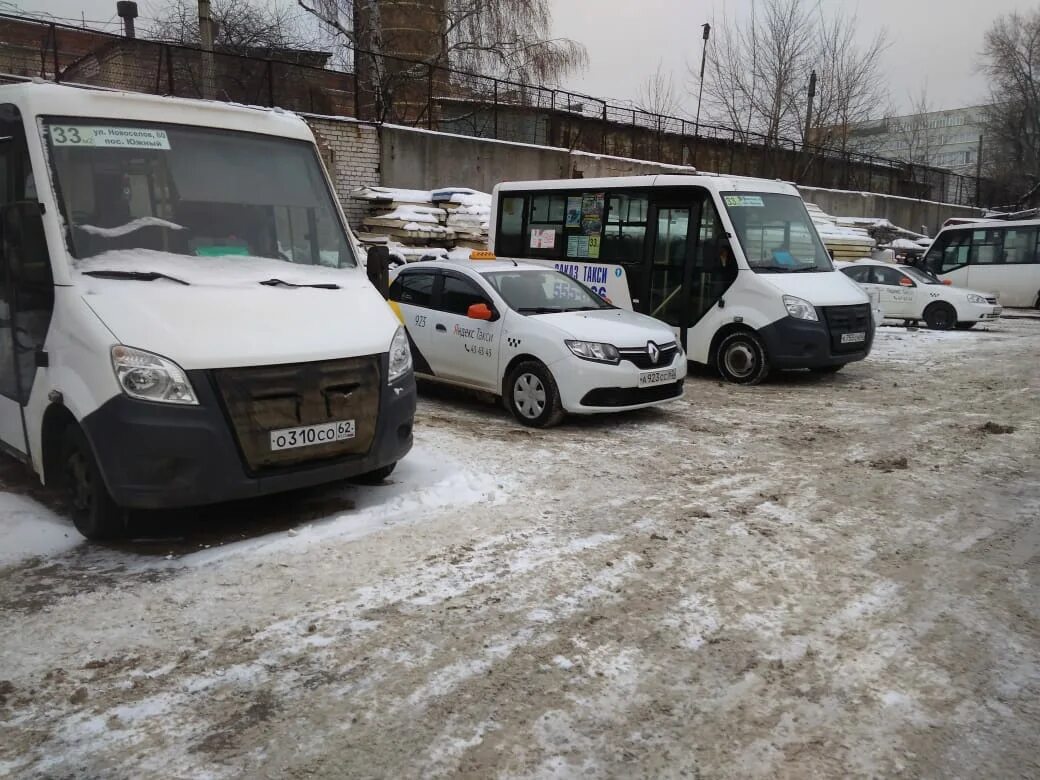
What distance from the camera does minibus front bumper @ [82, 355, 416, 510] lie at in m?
4.15

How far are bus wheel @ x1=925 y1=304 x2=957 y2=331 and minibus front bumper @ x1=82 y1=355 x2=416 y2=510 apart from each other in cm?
1665

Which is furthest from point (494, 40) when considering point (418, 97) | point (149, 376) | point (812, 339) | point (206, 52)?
point (149, 376)

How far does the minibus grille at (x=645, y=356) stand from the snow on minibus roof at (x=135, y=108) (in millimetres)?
3478

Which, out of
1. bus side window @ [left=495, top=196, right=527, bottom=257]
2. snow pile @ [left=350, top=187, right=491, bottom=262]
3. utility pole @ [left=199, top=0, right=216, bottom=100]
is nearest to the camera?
bus side window @ [left=495, top=196, right=527, bottom=257]

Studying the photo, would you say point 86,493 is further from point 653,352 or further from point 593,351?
point 653,352

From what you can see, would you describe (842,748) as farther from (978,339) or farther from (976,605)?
(978,339)

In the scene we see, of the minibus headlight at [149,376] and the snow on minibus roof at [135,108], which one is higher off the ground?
the snow on minibus roof at [135,108]

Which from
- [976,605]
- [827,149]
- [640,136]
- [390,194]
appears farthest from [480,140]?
[827,149]

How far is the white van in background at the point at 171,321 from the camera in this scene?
4215 millimetres

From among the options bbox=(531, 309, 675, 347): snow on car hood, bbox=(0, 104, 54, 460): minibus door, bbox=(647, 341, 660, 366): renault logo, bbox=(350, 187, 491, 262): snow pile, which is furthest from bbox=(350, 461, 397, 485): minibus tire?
bbox=(350, 187, 491, 262): snow pile

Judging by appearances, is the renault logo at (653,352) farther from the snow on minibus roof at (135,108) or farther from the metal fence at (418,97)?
the metal fence at (418,97)

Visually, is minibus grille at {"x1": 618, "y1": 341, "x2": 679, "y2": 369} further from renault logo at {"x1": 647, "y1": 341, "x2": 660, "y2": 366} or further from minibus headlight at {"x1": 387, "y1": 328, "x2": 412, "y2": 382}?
minibus headlight at {"x1": 387, "y1": 328, "x2": 412, "y2": 382}

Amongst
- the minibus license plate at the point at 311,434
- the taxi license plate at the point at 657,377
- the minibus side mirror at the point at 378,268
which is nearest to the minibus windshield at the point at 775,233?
the taxi license plate at the point at 657,377

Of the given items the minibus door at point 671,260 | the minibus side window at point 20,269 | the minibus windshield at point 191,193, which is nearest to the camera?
the minibus side window at point 20,269
